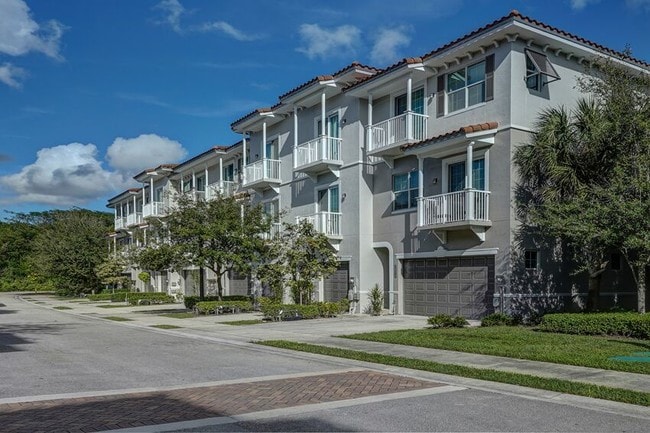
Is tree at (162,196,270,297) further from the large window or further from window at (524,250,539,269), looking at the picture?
window at (524,250,539,269)

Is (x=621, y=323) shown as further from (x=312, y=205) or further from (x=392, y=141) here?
(x=312, y=205)

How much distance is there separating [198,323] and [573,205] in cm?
1394

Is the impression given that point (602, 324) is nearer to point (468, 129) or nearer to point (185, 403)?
point (468, 129)

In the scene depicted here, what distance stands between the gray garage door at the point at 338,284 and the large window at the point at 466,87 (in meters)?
8.40

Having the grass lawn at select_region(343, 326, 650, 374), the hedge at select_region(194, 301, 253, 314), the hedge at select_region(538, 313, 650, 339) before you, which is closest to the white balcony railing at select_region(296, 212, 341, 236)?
the hedge at select_region(194, 301, 253, 314)

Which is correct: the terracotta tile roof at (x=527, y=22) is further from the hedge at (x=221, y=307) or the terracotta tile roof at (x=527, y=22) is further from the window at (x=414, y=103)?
the hedge at (x=221, y=307)

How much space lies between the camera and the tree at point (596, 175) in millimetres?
16078

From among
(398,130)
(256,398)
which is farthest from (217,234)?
(256,398)

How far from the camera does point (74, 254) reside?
51656 mm

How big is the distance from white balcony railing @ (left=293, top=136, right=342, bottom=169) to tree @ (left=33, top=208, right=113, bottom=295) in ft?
101

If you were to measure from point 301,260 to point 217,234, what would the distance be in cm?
409

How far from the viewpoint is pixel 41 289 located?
A: 7475cm

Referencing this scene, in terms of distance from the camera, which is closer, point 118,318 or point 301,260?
point 301,260

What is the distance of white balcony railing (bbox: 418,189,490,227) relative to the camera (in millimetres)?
20209
